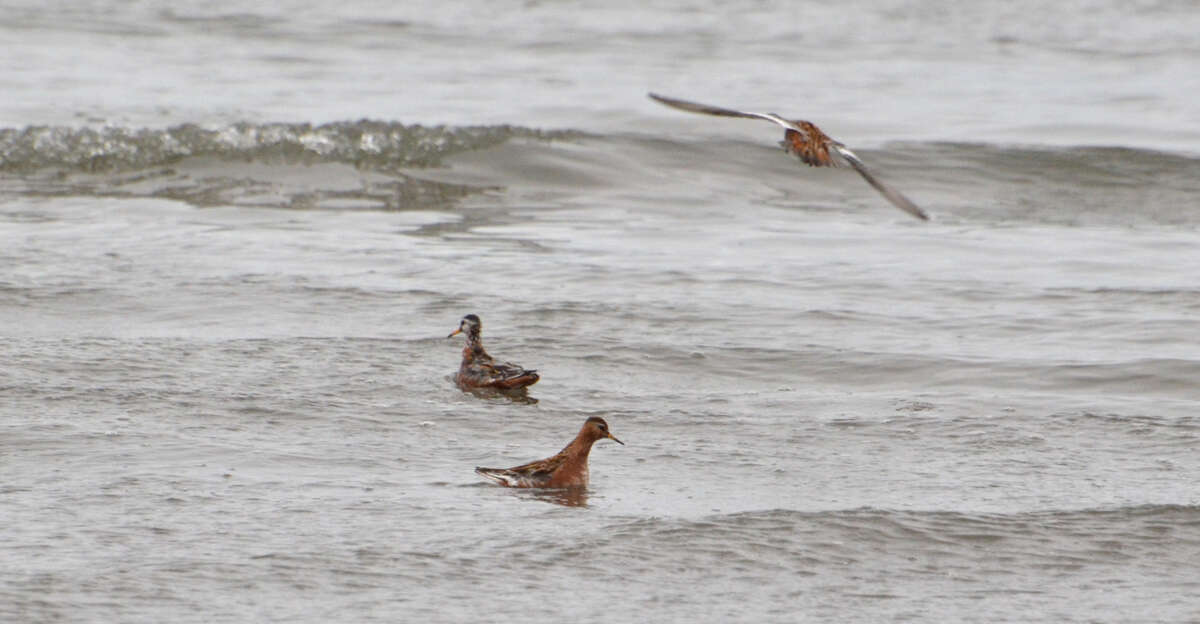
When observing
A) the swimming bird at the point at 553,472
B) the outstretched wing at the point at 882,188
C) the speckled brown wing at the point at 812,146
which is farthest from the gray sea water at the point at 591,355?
the speckled brown wing at the point at 812,146

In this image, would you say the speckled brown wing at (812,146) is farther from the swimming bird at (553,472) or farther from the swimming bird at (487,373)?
the swimming bird at (553,472)

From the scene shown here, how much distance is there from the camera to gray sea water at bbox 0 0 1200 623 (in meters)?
5.89

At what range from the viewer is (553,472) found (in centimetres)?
684

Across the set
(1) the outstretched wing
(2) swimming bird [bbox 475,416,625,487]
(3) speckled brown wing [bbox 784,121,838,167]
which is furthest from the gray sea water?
(3) speckled brown wing [bbox 784,121,838,167]

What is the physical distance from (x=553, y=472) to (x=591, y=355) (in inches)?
108

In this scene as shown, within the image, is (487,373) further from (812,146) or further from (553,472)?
(812,146)

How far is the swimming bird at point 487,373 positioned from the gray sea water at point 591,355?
15 centimetres

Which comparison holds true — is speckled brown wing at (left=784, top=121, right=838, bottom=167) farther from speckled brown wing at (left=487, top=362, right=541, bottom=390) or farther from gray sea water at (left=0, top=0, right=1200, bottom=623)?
speckled brown wing at (left=487, top=362, right=541, bottom=390)

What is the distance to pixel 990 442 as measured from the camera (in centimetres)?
779

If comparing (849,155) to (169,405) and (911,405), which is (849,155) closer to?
(911,405)

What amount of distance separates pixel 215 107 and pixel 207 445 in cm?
1426

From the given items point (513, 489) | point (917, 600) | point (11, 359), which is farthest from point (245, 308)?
point (917, 600)

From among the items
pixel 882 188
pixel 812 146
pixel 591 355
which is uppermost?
pixel 812 146

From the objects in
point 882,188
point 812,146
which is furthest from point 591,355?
point 882,188
